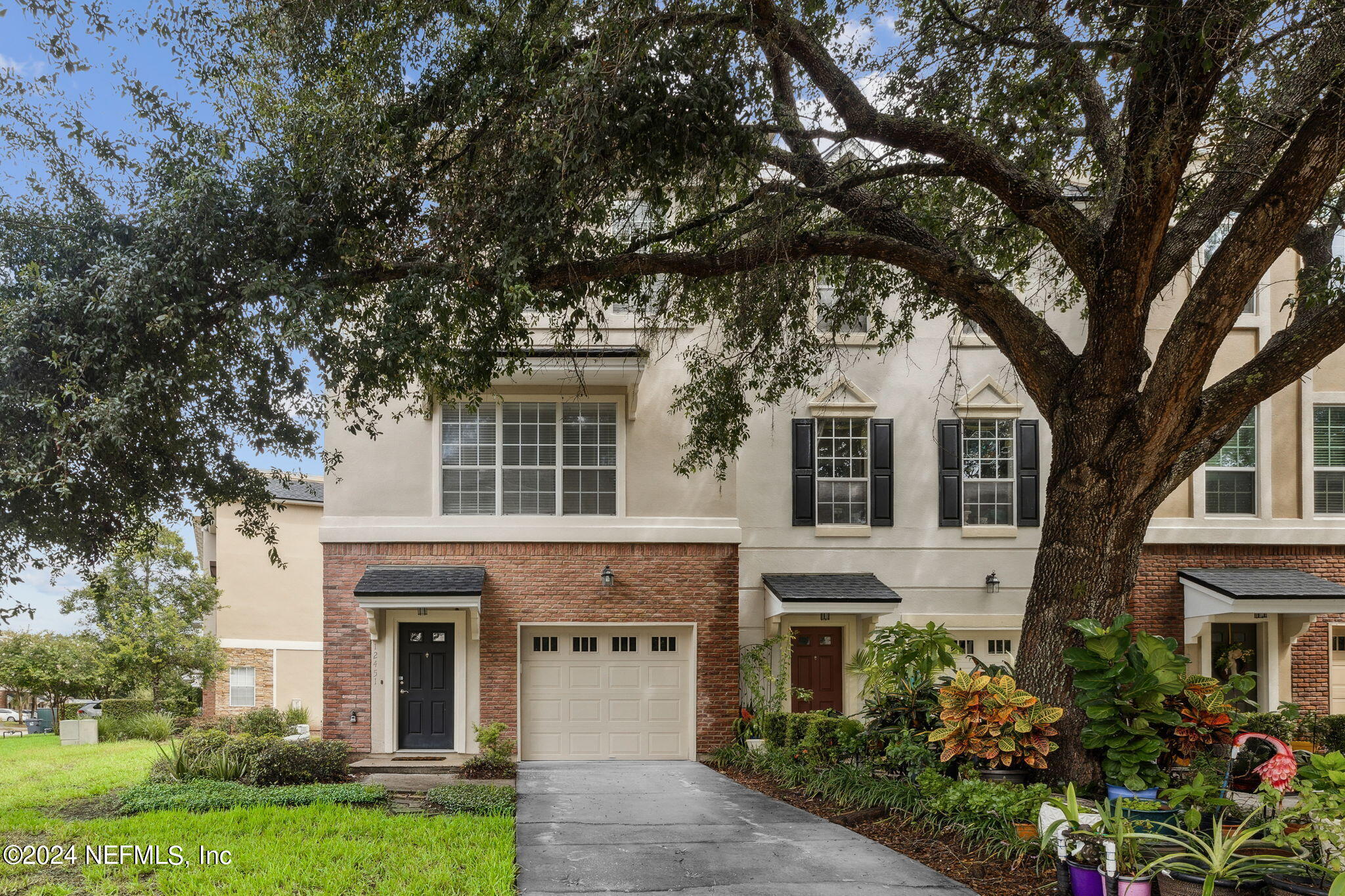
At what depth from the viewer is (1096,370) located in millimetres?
7922

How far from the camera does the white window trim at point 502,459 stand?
13258 mm

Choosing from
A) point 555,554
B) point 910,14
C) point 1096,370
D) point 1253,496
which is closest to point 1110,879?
point 1096,370

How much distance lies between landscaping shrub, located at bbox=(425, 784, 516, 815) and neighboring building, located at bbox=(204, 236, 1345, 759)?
124 inches

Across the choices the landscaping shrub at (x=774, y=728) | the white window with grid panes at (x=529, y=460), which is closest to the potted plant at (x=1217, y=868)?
the landscaping shrub at (x=774, y=728)

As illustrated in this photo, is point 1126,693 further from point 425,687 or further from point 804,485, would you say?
point 425,687

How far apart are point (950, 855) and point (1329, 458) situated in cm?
1178

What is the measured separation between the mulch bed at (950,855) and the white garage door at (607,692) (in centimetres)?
439

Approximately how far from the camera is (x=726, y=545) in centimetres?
1333

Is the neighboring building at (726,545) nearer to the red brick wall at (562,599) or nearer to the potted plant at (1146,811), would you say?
the red brick wall at (562,599)

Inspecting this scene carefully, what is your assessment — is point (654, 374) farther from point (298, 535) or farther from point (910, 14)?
point (298, 535)

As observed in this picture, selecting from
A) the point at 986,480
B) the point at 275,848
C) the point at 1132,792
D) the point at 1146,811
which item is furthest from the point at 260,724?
the point at 986,480

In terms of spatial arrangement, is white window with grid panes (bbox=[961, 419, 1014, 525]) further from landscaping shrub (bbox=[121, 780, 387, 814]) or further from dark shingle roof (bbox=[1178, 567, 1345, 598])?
landscaping shrub (bbox=[121, 780, 387, 814])

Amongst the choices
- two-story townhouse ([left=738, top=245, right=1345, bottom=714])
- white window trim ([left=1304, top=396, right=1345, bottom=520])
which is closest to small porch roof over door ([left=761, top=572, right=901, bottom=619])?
two-story townhouse ([left=738, top=245, right=1345, bottom=714])

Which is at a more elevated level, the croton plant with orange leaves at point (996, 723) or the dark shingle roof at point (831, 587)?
the dark shingle roof at point (831, 587)
